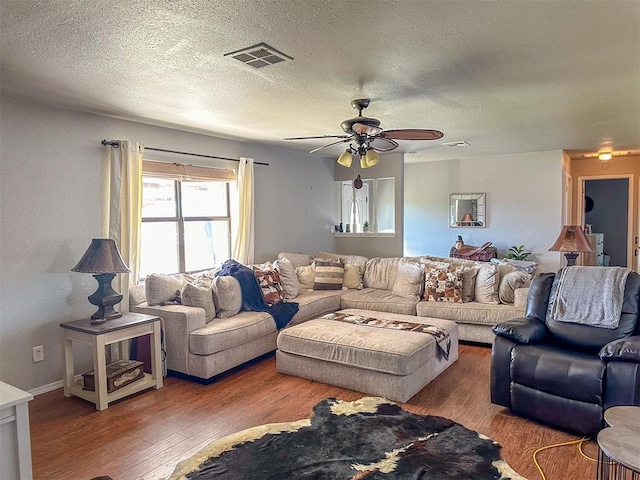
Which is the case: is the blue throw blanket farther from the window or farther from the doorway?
the doorway

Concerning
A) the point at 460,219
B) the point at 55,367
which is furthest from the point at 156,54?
the point at 460,219

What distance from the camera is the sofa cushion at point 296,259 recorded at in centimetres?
580

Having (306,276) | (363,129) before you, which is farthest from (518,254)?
(363,129)

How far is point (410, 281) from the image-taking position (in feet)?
17.1

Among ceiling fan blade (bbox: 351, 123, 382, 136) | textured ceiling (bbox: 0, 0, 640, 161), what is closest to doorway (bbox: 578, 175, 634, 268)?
textured ceiling (bbox: 0, 0, 640, 161)

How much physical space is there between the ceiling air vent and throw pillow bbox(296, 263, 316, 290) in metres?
3.34

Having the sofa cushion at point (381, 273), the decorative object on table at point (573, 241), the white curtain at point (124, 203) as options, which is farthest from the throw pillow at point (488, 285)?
the white curtain at point (124, 203)

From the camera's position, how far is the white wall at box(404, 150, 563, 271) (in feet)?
22.1

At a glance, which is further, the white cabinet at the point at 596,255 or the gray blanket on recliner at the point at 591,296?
the white cabinet at the point at 596,255

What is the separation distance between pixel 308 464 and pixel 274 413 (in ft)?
2.50

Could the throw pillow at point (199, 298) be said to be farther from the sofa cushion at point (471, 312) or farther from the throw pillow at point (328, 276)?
the sofa cushion at point (471, 312)

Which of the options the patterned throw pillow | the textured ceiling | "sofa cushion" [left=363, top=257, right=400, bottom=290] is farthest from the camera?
"sofa cushion" [left=363, top=257, right=400, bottom=290]

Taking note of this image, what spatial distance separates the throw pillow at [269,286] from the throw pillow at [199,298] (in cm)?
62

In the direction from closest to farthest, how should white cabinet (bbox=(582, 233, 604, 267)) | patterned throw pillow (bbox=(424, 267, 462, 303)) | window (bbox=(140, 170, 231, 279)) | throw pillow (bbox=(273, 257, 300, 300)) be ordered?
window (bbox=(140, 170, 231, 279)) < patterned throw pillow (bbox=(424, 267, 462, 303)) < throw pillow (bbox=(273, 257, 300, 300)) < white cabinet (bbox=(582, 233, 604, 267))
